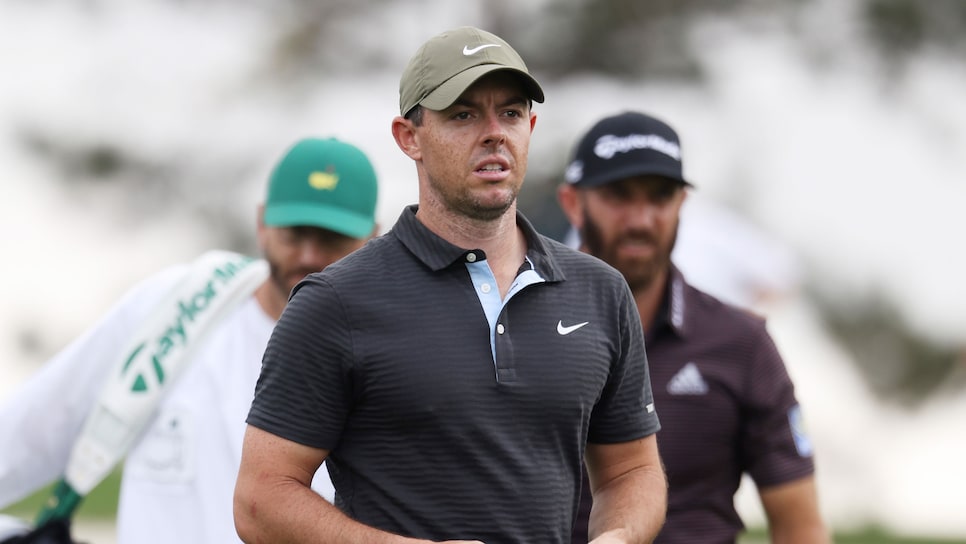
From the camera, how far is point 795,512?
451cm

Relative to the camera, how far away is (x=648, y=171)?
456cm

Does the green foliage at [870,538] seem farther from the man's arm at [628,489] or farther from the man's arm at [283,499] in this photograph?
the man's arm at [283,499]

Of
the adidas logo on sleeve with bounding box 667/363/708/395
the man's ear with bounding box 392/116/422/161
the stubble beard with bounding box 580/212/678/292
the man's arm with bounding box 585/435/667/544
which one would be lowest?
the man's arm with bounding box 585/435/667/544

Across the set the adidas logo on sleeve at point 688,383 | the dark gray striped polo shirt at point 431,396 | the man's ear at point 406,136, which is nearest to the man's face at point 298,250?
the adidas logo on sleeve at point 688,383

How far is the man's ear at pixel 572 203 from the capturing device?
481cm

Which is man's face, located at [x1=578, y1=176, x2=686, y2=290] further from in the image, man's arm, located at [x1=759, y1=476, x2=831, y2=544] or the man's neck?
man's arm, located at [x1=759, y1=476, x2=831, y2=544]

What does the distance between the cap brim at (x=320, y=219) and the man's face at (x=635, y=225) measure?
681 mm

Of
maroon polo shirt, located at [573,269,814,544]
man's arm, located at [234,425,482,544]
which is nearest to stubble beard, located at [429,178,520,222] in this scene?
man's arm, located at [234,425,482,544]

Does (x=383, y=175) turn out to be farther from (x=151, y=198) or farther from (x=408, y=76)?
(x=408, y=76)

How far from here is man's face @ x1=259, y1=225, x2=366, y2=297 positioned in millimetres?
4402

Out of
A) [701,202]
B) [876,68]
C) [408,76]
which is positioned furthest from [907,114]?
[408,76]

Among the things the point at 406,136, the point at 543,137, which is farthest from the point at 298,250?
the point at 543,137

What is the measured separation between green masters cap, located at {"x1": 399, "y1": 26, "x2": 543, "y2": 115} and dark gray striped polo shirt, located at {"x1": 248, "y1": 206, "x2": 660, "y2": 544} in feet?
0.93

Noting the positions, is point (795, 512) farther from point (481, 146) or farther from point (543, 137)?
point (543, 137)
